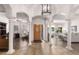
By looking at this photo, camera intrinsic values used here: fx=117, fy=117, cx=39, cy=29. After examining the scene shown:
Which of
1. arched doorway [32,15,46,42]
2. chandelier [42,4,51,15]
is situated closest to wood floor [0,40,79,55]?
arched doorway [32,15,46,42]

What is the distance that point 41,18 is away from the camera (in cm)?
263

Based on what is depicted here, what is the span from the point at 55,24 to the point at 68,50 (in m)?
0.64

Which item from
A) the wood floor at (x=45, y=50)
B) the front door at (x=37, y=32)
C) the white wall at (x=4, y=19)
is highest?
the white wall at (x=4, y=19)

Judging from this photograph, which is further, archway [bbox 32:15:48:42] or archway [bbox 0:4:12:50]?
archway [bbox 32:15:48:42]

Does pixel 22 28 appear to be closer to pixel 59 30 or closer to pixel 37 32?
pixel 37 32

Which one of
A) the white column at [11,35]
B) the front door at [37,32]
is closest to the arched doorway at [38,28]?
the front door at [37,32]

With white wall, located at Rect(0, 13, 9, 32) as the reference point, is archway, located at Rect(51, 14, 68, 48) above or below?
below

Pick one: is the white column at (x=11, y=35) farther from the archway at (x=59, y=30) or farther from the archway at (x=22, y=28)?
the archway at (x=59, y=30)

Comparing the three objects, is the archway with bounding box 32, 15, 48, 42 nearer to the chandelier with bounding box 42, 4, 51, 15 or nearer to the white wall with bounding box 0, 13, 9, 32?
the chandelier with bounding box 42, 4, 51, 15

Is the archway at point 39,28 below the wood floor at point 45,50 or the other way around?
the other way around

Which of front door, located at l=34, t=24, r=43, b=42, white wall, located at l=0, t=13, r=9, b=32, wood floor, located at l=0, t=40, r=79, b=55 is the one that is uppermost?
white wall, located at l=0, t=13, r=9, b=32

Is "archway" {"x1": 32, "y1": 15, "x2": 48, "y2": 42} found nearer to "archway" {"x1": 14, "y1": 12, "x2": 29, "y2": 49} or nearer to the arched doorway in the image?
the arched doorway

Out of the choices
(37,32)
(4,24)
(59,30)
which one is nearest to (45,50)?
(37,32)

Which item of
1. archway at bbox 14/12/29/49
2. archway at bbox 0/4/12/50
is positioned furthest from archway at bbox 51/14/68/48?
archway at bbox 0/4/12/50
